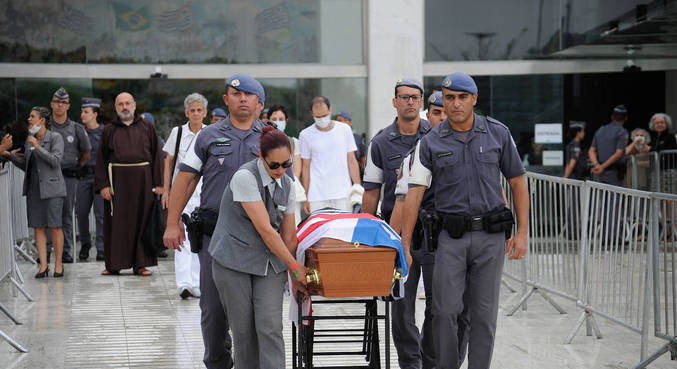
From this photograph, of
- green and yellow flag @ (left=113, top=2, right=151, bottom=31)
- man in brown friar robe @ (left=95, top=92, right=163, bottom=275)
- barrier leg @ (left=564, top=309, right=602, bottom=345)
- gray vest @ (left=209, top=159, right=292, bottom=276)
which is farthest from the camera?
green and yellow flag @ (left=113, top=2, right=151, bottom=31)

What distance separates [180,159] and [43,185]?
2.84 metres

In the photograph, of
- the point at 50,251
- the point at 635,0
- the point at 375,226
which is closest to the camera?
the point at 375,226

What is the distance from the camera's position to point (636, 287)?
7348 millimetres

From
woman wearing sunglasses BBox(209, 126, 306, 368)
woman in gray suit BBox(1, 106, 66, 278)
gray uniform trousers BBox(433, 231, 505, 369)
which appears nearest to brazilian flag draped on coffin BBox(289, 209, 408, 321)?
woman wearing sunglasses BBox(209, 126, 306, 368)

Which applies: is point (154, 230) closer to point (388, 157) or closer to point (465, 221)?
point (388, 157)

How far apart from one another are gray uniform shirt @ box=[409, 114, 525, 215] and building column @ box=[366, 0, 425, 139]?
1044 centimetres

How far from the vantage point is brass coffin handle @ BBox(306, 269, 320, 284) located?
5.30m

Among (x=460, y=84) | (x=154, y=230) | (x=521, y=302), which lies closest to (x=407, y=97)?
(x=460, y=84)

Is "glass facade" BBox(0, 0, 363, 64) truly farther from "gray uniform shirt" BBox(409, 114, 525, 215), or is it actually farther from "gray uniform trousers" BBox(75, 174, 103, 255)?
"gray uniform shirt" BBox(409, 114, 525, 215)

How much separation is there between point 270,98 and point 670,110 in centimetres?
752

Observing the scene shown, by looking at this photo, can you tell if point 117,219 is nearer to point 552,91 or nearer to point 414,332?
point 414,332

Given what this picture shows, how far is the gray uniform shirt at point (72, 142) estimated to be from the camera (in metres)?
12.4

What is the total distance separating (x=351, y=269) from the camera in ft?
17.1

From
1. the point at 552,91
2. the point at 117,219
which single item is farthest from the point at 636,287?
the point at 552,91
